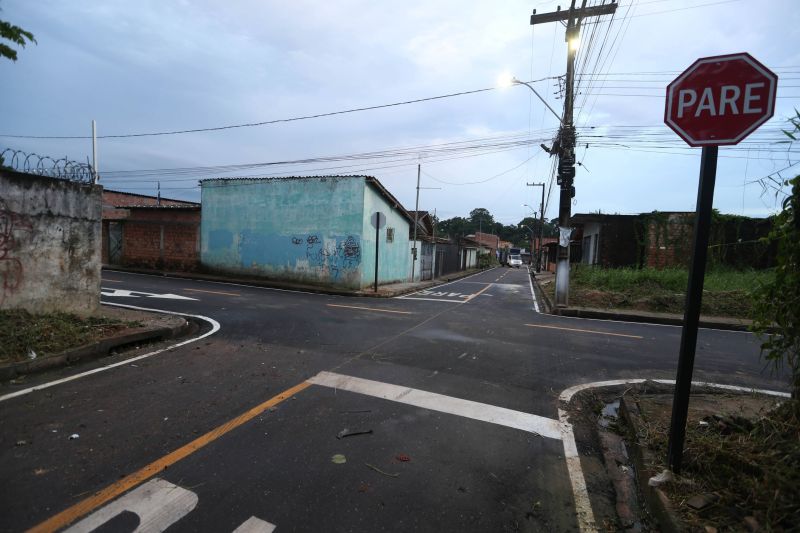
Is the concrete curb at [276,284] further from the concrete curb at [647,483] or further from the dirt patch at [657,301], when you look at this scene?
the concrete curb at [647,483]

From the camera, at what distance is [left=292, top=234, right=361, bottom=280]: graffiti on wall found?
16969 millimetres

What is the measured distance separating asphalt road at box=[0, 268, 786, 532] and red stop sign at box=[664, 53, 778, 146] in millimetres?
2759

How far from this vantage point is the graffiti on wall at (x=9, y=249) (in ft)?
19.9

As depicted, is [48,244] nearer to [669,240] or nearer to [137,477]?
[137,477]

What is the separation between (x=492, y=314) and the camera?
11516mm

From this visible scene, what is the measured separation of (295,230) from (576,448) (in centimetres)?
1609

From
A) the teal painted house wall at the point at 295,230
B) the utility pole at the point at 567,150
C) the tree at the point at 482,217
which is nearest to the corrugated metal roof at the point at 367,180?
the teal painted house wall at the point at 295,230

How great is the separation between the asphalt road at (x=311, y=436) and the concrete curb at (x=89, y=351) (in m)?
0.22

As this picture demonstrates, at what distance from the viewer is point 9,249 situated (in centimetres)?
617

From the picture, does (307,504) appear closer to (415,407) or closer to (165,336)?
(415,407)

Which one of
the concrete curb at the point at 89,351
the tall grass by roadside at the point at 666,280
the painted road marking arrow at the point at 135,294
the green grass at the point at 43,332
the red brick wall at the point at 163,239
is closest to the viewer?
the concrete curb at the point at 89,351

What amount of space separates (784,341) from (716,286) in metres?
13.4

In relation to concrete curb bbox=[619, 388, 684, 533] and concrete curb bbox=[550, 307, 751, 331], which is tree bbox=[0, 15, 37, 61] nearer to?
concrete curb bbox=[619, 388, 684, 533]

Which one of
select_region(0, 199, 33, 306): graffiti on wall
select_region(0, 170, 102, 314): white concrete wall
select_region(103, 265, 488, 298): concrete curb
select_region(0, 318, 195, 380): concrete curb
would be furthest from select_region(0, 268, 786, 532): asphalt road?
select_region(103, 265, 488, 298): concrete curb
